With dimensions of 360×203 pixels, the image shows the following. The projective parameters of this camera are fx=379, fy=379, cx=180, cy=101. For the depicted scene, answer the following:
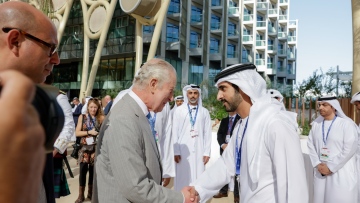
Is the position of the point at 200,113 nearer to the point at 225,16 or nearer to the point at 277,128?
the point at 277,128

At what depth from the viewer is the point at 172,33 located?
33062 mm

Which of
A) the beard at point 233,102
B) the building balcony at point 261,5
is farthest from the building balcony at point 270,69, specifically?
the beard at point 233,102

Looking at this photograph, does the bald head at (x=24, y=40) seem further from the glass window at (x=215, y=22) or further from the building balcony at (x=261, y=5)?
the building balcony at (x=261, y=5)

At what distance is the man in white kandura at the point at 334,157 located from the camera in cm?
524

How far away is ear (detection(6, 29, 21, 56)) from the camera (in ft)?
3.72

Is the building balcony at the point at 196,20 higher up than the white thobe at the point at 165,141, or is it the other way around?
the building balcony at the point at 196,20

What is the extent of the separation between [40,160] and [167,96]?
1.88 m

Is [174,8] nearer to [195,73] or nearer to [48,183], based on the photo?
[195,73]

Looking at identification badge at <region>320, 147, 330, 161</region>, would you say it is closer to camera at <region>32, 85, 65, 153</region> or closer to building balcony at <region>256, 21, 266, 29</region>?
camera at <region>32, 85, 65, 153</region>

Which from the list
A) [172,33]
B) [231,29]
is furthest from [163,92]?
[231,29]

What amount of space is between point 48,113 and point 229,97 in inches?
104

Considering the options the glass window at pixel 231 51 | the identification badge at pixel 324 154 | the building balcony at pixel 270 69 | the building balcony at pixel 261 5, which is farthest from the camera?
the building balcony at pixel 270 69

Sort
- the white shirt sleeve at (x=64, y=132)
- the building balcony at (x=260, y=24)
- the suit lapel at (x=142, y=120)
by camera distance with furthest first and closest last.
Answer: the building balcony at (x=260, y=24), the white shirt sleeve at (x=64, y=132), the suit lapel at (x=142, y=120)

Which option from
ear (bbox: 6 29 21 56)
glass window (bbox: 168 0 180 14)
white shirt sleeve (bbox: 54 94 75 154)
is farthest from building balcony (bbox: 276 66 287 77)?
ear (bbox: 6 29 21 56)
